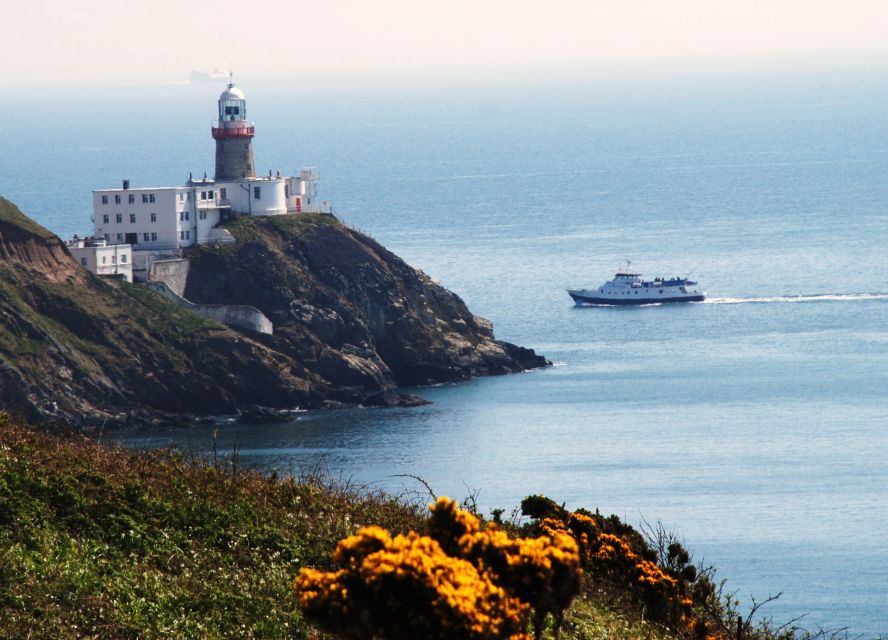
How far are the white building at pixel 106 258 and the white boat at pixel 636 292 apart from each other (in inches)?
1532

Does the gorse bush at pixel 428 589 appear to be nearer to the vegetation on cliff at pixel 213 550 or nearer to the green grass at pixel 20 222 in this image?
the vegetation on cliff at pixel 213 550

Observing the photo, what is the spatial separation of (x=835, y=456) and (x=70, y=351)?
110 feet

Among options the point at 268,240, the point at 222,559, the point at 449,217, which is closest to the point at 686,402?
the point at 268,240

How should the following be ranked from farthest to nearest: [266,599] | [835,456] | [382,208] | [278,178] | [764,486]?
[382,208]
[278,178]
[835,456]
[764,486]
[266,599]

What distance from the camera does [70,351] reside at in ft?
248

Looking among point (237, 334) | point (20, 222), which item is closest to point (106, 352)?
point (237, 334)

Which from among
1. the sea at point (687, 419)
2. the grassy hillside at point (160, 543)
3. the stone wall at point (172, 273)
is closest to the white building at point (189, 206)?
the stone wall at point (172, 273)

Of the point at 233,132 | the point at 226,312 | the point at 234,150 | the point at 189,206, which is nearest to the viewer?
the point at 226,312

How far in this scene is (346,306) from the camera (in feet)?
290

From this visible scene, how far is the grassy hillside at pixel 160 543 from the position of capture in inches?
669

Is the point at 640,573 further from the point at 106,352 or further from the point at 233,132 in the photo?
the point at 233,132

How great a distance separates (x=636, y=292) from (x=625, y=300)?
3.37ft

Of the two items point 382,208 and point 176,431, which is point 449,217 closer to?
point 382,208

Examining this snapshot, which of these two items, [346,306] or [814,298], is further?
[814,298]
